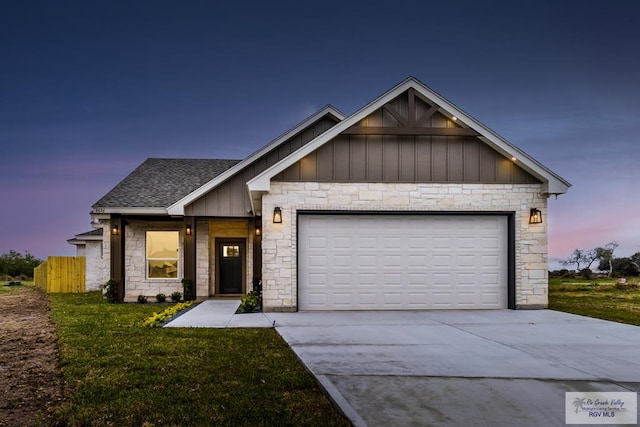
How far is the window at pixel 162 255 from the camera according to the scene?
655 inches

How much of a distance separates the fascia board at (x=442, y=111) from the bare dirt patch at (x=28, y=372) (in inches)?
214

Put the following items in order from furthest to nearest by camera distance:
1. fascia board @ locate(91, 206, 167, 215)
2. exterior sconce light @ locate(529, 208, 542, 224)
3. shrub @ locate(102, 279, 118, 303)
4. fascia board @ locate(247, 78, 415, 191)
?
shrub @ locate(102, 279, 118, 303)
fascia board @ locate(91, 206, 167, 215)
exterior sconce light @ locate(529, 208, 542, 224)
fascia board @ locate(247, 78, 415, 191)

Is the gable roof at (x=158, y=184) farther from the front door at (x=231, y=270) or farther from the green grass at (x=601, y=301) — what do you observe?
the green grass at (x=601, y=301)

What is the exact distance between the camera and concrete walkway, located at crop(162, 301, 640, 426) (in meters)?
4.32

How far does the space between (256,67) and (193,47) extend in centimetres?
268

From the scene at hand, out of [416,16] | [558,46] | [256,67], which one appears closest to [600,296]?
[558,46]

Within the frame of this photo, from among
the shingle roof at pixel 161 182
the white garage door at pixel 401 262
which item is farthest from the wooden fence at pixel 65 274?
the white garage door at pixel 401 262

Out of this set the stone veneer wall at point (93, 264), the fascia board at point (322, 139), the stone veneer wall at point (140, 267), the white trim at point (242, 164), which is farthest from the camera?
the stone veneer wall at point (93, 264)

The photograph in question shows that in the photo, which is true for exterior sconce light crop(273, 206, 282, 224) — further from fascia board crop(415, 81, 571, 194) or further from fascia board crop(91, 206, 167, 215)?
fascia board crop(91, 206, 167, 215)

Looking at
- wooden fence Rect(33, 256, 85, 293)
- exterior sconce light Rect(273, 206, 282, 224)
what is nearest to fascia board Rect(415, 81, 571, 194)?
exterior sconce light Rect(273, 206, 282, 224)

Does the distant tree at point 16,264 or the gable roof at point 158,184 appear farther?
the distant tree at point 16,264

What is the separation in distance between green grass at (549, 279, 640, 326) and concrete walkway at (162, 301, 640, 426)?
63.4 inches

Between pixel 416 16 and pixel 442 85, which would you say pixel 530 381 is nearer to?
pixel 416 16

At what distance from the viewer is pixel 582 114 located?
18672 mm
